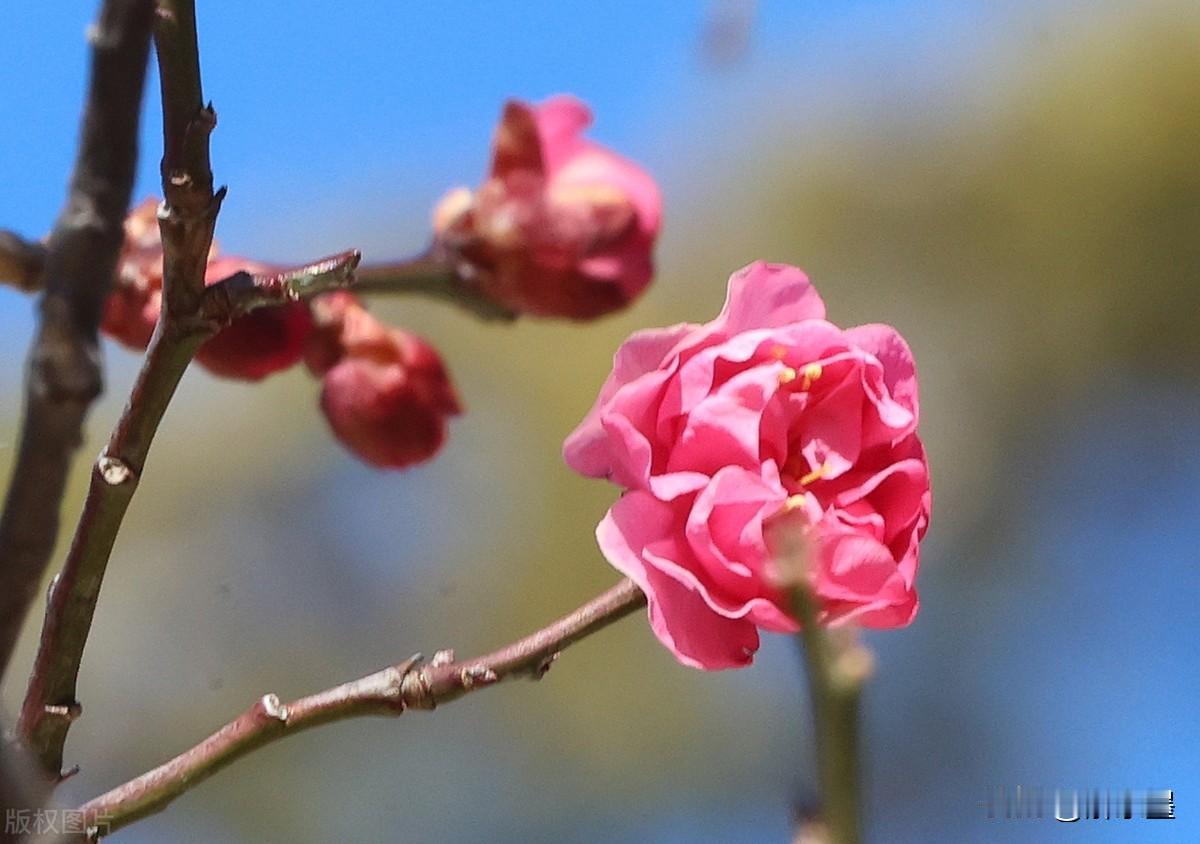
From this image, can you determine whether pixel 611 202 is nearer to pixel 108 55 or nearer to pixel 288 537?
pixel 108 55

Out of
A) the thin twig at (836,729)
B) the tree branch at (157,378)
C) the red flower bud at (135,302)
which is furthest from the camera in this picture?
the red flower bud at (135,302)

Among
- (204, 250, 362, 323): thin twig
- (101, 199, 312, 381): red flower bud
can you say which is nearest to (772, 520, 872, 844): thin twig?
(204, 250, 362, 323): thin twig

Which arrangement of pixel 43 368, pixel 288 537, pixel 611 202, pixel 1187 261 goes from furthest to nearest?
pixel 1187 261 → pixel 288 537 → pixel 611 202 → pixel 43 368

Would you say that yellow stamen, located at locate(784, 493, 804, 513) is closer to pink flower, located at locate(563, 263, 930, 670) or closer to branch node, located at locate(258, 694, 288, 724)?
pink flower, located at locate(563, 263, 930, 670)

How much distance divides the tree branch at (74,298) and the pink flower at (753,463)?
4.4 inches

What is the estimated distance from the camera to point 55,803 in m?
0.24

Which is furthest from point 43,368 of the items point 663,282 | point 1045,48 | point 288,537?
point 1045,48

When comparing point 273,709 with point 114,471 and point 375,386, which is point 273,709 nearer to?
point 114,471

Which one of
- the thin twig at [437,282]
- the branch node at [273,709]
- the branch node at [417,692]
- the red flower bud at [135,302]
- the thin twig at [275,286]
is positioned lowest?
the branch node at [273,709]

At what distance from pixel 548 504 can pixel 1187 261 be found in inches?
44.8

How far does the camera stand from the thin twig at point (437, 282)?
0.38 meters

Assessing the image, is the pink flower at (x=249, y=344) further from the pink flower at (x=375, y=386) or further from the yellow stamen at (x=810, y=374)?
the yellow stamen at (x=810, y=374)

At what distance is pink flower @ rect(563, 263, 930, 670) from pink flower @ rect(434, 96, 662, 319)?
0.14 meters

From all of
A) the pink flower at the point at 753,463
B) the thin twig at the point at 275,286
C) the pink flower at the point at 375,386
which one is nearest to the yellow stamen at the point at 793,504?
the pink flower at the point at 753,463
